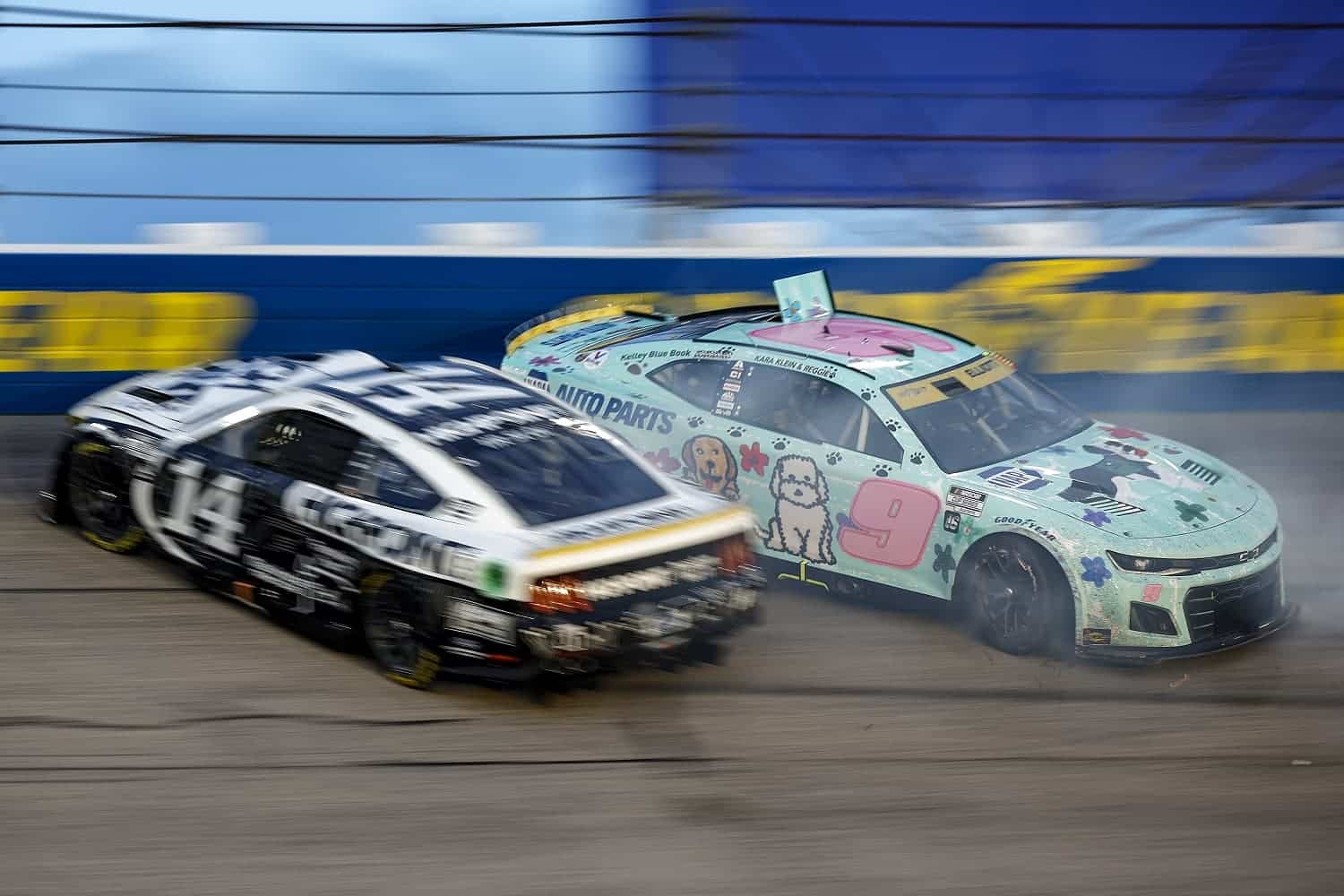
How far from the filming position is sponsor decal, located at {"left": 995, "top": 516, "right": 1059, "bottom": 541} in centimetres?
703

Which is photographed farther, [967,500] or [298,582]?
[967,500]

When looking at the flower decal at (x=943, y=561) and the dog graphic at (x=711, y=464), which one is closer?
the flower decal at (x=943, y=561)

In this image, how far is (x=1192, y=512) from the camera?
732 cm

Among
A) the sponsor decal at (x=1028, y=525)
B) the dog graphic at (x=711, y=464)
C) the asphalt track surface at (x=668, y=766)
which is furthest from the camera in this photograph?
the dog graphic at (x=711, y=464)

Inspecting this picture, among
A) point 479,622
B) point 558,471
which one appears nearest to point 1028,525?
point 558,471

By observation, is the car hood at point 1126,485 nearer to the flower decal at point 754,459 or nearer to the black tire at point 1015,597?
the black tire at point 1015,597

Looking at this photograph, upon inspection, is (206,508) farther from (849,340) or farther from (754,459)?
(849,340)

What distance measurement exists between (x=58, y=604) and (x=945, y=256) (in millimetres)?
6492

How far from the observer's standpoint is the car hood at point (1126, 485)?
7160mm

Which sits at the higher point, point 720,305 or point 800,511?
point 720,305

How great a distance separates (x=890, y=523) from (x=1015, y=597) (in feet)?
2.30

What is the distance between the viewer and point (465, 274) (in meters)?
10.9

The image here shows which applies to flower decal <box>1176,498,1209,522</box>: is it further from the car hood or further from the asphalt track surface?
the asphalt track surface

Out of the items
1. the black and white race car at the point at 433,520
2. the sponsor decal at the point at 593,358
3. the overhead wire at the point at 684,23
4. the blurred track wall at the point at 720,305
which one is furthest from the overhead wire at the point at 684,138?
the black and white race car at the point at 433,520
